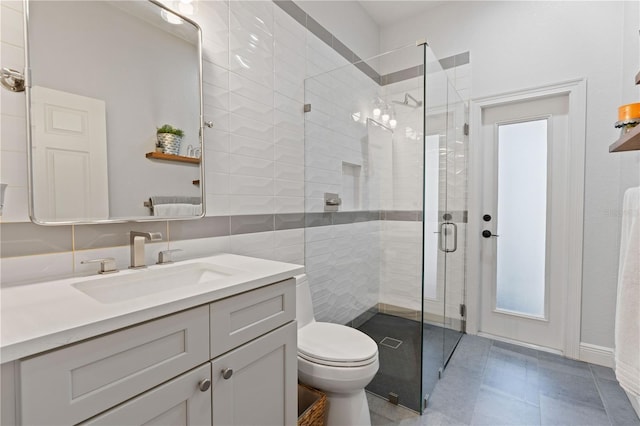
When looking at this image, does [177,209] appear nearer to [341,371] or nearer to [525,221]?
[341,371]

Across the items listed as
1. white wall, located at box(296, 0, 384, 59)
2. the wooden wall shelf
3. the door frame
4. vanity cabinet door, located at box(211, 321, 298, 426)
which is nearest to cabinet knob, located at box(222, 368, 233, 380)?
vanity cabinet door, located at box(211, 321, 298, 426)

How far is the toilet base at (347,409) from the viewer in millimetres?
1464

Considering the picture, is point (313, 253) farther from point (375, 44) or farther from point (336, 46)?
point (375, 44)

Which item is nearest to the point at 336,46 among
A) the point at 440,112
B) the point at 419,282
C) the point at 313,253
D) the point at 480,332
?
the point at 440,112

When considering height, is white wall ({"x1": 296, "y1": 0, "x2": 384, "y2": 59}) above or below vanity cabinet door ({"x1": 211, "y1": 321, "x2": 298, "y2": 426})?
above

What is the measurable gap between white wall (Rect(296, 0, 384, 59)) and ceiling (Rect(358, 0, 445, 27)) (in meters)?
0.06

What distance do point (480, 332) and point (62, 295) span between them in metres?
3.03

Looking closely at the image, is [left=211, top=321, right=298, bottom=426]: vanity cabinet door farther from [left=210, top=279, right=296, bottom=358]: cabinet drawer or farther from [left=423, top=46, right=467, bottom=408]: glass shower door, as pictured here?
[left=423, top=46, right=467, bottom=408]: glass shower door

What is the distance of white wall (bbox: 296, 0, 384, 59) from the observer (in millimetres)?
2279

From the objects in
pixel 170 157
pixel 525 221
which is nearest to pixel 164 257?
pixel 170 157

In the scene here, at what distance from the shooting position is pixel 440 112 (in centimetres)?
212

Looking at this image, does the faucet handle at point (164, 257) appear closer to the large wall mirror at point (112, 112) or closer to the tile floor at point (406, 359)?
the large wall mirror at point (112, 112)

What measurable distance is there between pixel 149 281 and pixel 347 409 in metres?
1.09

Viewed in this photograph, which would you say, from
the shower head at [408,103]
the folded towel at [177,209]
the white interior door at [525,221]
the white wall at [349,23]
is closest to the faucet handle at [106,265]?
the folded towel at [177,209]
